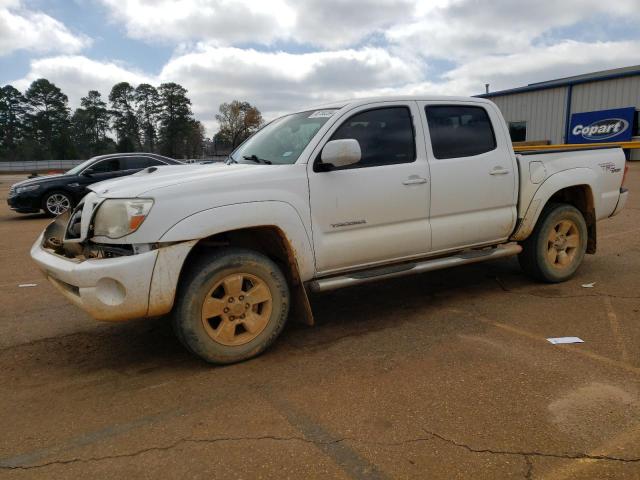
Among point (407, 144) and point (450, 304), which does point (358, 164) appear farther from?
point (450, 304)

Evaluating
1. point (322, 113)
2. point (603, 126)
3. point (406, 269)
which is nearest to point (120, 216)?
point (322, 113)

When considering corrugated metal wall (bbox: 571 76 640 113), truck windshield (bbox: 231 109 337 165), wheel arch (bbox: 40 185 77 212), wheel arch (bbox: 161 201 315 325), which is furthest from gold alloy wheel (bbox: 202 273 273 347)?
corrugated metal wall (bbox: 571 76 640 113)

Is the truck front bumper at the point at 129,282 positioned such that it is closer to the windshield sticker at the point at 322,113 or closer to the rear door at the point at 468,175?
the windshield sticker at the point at 322,113

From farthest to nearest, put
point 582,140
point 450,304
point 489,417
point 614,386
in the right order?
A: point 582,140, point 450,304, point 614,386, point 489,417

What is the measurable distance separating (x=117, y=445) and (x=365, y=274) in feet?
7.11

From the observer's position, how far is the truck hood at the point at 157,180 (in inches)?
134

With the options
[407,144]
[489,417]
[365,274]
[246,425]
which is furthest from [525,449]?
[407,144]

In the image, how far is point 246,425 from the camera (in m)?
2.84

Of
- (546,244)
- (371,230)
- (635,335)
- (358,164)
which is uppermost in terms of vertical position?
(358,164)

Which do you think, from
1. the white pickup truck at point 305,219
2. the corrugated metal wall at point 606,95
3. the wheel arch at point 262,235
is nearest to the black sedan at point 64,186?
the white pickup truck at point 305,219

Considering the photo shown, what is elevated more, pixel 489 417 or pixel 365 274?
pixel 365 274

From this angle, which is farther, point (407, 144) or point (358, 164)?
point (407, 144)

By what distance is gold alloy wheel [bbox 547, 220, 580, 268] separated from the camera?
5.37m

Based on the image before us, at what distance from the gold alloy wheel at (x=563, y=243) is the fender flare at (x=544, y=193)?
34cm
